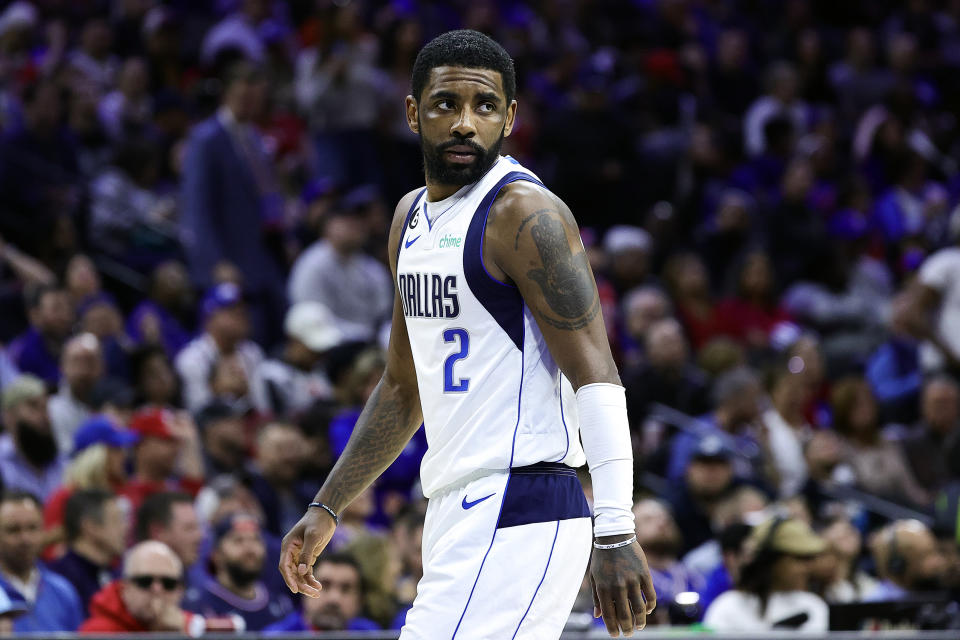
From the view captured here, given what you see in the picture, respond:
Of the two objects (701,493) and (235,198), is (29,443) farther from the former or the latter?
(701,493)

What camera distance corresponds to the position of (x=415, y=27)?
1210 centimetres

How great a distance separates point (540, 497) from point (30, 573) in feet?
13.0

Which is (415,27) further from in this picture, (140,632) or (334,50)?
(140,632)

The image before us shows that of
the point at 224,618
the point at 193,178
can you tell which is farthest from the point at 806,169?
the point at 224,618

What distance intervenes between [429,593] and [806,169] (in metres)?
10.4

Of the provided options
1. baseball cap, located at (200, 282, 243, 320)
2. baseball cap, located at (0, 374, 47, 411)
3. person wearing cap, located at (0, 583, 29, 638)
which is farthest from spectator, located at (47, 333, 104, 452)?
person wearing cap, located at (0, 583, 29, 638)

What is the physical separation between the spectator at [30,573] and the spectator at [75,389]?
6.50 feet

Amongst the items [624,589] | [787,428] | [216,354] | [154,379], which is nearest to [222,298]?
[216,354]

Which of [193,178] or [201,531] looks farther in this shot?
[193,178]

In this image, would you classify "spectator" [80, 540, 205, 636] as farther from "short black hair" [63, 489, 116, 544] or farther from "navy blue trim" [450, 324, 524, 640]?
"navy blue trim" [450, 324, 524, 640]

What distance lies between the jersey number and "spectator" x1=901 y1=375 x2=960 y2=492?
728 centimetres

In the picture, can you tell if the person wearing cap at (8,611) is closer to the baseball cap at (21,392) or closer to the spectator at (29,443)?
the spectator at (29,443)

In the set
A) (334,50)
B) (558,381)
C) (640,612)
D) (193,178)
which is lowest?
(640,612)

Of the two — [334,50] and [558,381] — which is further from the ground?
[334,50]
